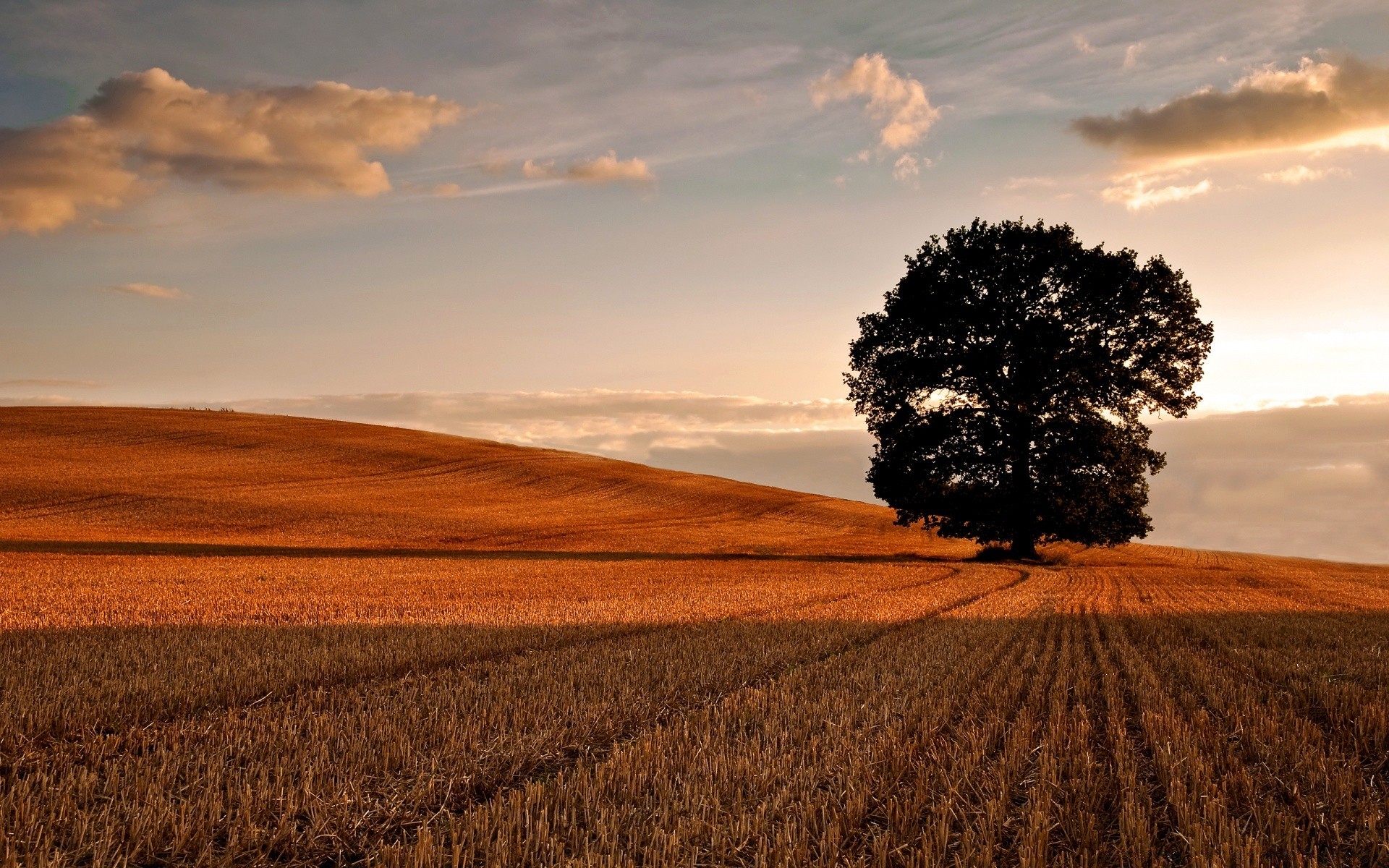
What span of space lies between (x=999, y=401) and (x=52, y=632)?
32281 millimetres

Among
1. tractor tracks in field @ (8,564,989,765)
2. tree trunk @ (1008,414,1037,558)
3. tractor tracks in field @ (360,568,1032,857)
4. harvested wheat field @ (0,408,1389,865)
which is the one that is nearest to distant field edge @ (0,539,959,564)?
tree trunk @ (1008,414,1037,558)

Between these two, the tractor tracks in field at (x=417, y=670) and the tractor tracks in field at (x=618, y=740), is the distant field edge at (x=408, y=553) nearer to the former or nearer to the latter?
the tractor tracks in field at (x=417, y=670)

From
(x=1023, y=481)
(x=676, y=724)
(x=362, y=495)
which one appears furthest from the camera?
(x=362, y=495)

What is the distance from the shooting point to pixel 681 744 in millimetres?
6652

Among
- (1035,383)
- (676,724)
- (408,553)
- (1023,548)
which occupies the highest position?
(1035,383)

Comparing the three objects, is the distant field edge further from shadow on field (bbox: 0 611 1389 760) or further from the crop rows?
Answer: shadow on field (bbox: 0 611 1389 760)

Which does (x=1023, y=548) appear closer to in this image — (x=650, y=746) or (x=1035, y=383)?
(x=1035, y=383)

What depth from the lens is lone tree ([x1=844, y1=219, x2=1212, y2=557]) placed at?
113 ft

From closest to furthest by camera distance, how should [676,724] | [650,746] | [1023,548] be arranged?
[650,746]
[676,724]
[1023,548]

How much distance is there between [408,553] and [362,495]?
16.7 meters

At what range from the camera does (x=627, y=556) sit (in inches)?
1406

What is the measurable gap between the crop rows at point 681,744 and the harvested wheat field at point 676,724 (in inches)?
1.3

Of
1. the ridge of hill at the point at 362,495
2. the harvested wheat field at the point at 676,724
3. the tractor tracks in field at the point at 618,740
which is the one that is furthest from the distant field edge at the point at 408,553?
the tractor tracks in field at the point at 618,740

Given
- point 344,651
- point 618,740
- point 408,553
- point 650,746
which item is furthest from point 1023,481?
point 650,746
